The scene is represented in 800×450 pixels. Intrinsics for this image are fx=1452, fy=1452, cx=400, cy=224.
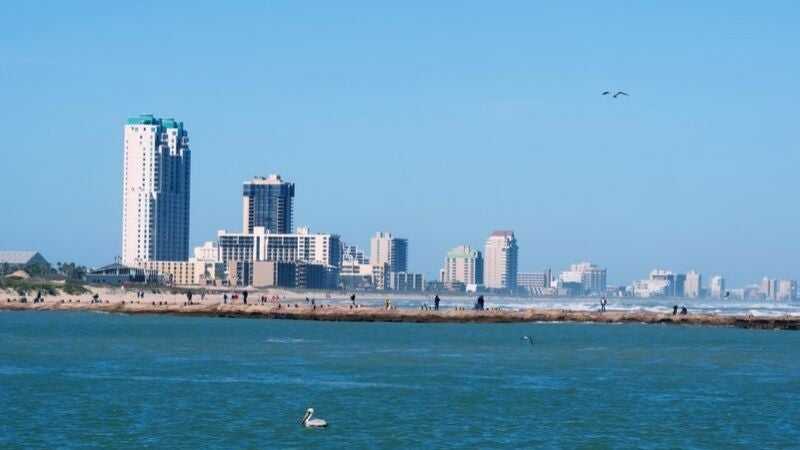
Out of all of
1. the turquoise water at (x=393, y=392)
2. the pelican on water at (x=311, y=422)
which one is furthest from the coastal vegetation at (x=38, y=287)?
the pelican on water at (x=311, y=422)

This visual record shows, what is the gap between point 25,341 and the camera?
7538 centimetres

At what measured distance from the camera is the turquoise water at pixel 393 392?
36.6 meters

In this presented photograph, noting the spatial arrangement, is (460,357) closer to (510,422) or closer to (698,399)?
(698,399)

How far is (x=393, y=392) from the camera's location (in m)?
46.9

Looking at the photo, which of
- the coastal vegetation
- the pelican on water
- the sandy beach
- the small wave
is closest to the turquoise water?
the small wave

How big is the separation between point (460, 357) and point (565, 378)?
38.5ft

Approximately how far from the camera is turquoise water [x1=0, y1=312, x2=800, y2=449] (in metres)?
36.6

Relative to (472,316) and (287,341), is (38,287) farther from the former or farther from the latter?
(287,341)

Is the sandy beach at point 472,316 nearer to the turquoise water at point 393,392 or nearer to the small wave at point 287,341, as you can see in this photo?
the turquoise water at point 393,392

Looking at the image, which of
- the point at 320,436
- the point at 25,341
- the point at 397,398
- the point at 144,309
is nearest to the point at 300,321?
the point at 144,309

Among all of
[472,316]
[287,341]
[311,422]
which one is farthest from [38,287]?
[311,422]

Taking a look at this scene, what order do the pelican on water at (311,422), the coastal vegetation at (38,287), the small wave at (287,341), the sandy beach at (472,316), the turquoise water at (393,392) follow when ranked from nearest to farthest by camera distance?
the turquoise water at (393,392)
the pelican on water at (311,422)
the small wave at (287,341)
the sandy beach at (472,316)
the coastal vegetation at (38,287)

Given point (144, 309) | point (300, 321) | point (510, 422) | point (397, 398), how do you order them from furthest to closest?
point (144, 309) → point (300, 321) → point (397, 398) → point (510, 422)

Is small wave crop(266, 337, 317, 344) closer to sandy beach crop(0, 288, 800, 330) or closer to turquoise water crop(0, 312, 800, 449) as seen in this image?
turquoise water crop(0, 312, 800, 449)
